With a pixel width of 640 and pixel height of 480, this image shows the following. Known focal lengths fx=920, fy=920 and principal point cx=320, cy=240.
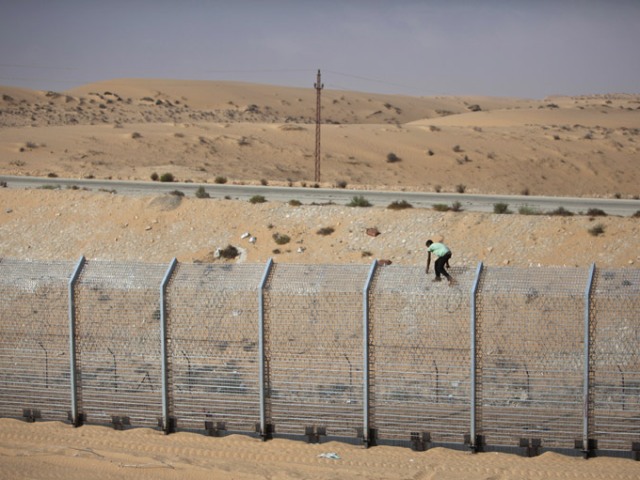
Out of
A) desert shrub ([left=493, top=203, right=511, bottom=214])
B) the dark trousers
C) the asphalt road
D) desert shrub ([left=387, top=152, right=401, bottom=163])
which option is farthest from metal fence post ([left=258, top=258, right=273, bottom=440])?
desert shrub ([left=387, top=152, right=401, bottom=163])

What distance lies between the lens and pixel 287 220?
28016 millimetres

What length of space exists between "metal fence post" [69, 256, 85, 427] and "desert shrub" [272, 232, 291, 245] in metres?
14.6

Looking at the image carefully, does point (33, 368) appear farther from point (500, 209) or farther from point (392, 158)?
point (392, 158)

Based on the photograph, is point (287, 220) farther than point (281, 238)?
Yes

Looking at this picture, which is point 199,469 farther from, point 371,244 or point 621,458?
point 371,244

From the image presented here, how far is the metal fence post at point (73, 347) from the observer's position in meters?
11.7

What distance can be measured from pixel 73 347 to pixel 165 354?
132 cm

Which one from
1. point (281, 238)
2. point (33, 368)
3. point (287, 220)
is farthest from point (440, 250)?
point (287, 220)

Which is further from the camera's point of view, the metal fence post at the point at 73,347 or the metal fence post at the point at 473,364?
the metal fence post at the point at 73,347

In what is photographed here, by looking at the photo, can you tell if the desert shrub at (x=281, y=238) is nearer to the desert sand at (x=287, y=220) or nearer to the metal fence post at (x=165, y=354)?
the desert sand at (x=287, y=220)

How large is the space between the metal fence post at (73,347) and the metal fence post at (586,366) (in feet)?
20.3

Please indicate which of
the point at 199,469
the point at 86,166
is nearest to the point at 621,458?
the point at 199,469

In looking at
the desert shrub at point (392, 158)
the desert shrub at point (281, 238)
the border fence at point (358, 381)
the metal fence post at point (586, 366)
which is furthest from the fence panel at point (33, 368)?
the desert shrub at point (392, 158)

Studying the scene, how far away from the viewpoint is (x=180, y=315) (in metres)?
17.7
